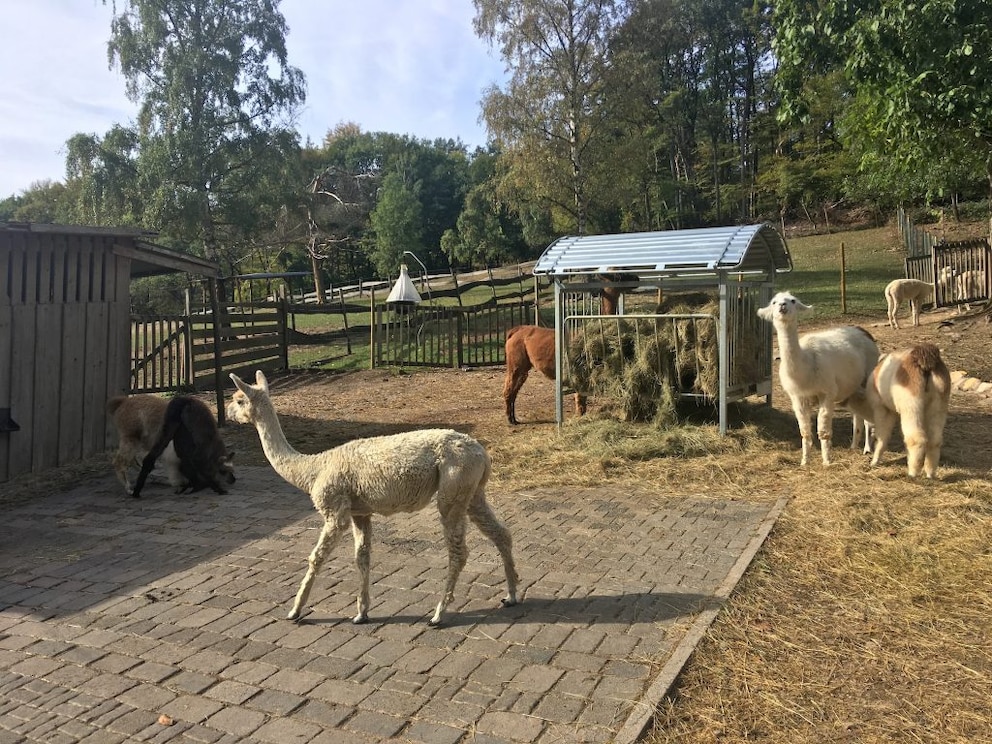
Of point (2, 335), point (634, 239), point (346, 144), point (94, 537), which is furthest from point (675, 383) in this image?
point (346, 144)

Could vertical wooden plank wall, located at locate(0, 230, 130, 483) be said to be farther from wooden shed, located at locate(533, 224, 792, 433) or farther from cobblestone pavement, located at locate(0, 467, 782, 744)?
wooden shed, located at locate(533, 224, 792, 433)

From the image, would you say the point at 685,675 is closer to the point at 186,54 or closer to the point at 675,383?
the point at 675,383

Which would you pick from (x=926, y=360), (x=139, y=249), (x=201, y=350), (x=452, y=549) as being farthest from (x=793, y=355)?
(x=201, y=350)

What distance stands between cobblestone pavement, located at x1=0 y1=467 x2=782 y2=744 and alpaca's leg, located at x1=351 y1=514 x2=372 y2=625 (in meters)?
0.08

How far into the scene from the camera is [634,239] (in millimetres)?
9391

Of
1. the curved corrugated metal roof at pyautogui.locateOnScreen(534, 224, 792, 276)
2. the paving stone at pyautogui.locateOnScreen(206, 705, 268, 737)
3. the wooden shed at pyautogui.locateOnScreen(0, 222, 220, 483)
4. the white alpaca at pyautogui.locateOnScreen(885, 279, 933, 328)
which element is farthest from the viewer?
the white alpaca at pyautogui.locateOnScreen(885, 279, 933, 328)

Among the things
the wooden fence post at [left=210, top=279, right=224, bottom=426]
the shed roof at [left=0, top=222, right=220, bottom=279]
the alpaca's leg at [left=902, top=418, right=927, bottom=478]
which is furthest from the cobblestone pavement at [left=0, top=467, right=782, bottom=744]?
the wooden fence post at [left=210, top=279, right=224, bottom=426]

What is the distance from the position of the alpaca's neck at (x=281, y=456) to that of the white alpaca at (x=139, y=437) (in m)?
3.56

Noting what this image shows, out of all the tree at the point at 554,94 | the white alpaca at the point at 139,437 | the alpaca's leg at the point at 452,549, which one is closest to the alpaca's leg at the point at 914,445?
the alpaca's leg at the point at 452,549

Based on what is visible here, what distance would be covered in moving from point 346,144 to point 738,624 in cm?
7982

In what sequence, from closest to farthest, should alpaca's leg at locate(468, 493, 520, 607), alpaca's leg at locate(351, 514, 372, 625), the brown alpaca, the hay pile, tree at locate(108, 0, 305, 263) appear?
1. alpaca's leg at locate(351, 514, 372, 625)
2. alpaca's leg at locate(468, 493, 520, 607)
3. the hay pile
4. the brown alpaca
5. tree at locate(108, 0, 305, 263)

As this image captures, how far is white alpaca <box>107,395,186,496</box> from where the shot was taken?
766cm

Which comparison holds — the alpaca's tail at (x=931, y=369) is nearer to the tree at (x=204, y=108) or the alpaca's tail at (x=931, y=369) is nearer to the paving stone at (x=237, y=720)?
the paving stone at (x=237, y=720)

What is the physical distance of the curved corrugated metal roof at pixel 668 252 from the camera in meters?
8.38
